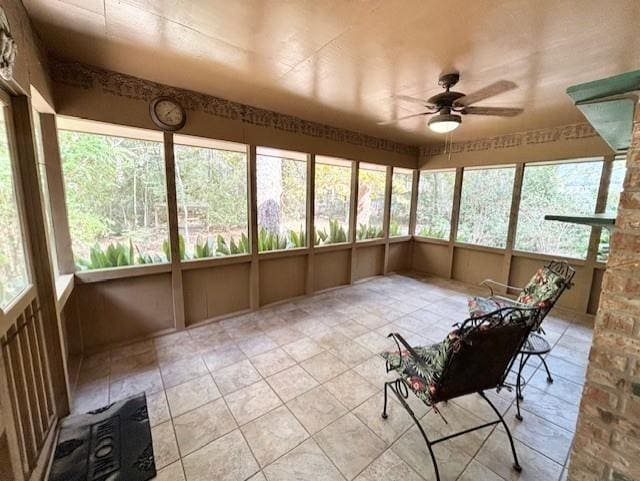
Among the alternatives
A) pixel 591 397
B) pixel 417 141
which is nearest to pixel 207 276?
pixel 591 397

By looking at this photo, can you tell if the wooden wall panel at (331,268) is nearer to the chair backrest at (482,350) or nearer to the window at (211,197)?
the window at (211,197)

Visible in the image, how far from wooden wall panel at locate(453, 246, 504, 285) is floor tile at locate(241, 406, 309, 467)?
14.1ft

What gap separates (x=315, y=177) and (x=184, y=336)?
2.71 meters

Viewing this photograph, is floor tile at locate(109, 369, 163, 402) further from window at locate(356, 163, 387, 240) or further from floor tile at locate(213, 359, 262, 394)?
window at locate(356, 163, 387, 240)

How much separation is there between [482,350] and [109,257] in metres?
3.26

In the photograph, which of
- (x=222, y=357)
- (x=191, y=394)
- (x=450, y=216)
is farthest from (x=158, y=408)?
(x=450, y=216)

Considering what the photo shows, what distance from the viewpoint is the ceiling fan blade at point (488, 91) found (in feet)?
7.89

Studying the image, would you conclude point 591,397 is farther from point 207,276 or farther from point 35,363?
point 207,276

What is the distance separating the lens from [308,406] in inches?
77.1

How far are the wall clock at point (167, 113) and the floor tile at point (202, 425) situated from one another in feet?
8.64

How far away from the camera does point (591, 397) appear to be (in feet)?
3.17

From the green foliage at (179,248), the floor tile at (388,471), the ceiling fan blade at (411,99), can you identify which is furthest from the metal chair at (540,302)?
the green foliage at (179,248)

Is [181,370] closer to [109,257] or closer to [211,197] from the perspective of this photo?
[109,257]

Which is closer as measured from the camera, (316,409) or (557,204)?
(316,409)
